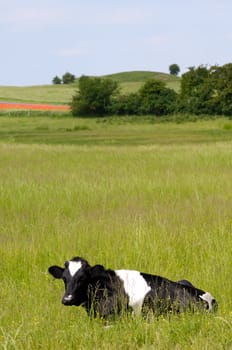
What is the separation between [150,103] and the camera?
2594 inches

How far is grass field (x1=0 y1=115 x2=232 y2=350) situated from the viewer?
548 centimetres

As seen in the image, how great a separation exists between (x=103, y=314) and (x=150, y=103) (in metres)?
60.4

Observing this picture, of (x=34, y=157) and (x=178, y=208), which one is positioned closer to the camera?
(x=178, y=208)

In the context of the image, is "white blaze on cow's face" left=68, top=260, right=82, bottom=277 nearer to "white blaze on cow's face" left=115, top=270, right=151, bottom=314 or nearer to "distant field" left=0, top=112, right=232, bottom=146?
"white blaze on cow's face" left=115, top=270, right=151, bottom=314

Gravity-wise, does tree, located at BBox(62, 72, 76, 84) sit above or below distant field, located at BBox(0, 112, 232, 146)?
above

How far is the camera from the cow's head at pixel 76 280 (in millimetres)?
5793

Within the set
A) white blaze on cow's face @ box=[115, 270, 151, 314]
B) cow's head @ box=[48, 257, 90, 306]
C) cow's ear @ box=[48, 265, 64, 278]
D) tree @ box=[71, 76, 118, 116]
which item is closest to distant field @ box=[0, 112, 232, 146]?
tree @ box=[71, 76, 118, 116]

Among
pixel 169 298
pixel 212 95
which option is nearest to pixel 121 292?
pixel 169 298

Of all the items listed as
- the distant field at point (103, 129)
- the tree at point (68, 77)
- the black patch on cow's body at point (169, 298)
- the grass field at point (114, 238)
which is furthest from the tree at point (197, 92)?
the tree at point (68, 77)

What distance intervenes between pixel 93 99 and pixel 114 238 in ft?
198

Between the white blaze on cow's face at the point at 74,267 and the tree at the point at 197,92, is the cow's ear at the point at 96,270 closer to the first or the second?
the white blaze on cow's face at the point at 74,267

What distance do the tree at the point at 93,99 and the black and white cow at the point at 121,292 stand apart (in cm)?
6285

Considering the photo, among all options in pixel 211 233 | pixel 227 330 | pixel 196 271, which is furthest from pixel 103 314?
pixel 211 233

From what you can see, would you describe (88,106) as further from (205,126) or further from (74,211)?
(74,211)
